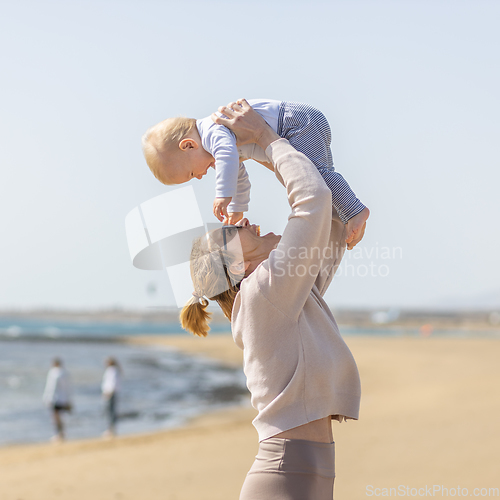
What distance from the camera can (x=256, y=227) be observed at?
2020 mm

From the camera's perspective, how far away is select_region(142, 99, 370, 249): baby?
1954 mm

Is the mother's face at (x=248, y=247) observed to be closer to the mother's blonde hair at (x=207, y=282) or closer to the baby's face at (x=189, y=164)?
the mother's blonde hair at (x=207, y=282)

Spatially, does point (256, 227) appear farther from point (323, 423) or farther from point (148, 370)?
point (148, 370)

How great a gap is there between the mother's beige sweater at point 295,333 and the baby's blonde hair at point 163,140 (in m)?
0.69

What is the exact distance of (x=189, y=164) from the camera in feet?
7.22

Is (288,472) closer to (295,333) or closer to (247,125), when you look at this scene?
(295,333)

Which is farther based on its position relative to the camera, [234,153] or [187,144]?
[187,144]

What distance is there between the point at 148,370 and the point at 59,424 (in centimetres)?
1280

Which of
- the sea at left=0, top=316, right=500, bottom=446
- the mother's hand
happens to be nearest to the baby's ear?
the mother's hand

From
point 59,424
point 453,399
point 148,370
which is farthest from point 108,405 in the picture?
point 148,370

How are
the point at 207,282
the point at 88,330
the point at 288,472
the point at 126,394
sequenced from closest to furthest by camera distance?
1. the point at 288,472
2. the point at 207,282
3. the point at 126,394
4. the point at 88,330

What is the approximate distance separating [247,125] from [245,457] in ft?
29.5

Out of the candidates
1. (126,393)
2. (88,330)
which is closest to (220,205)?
(126,393)

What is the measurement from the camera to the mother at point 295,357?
1608mm
